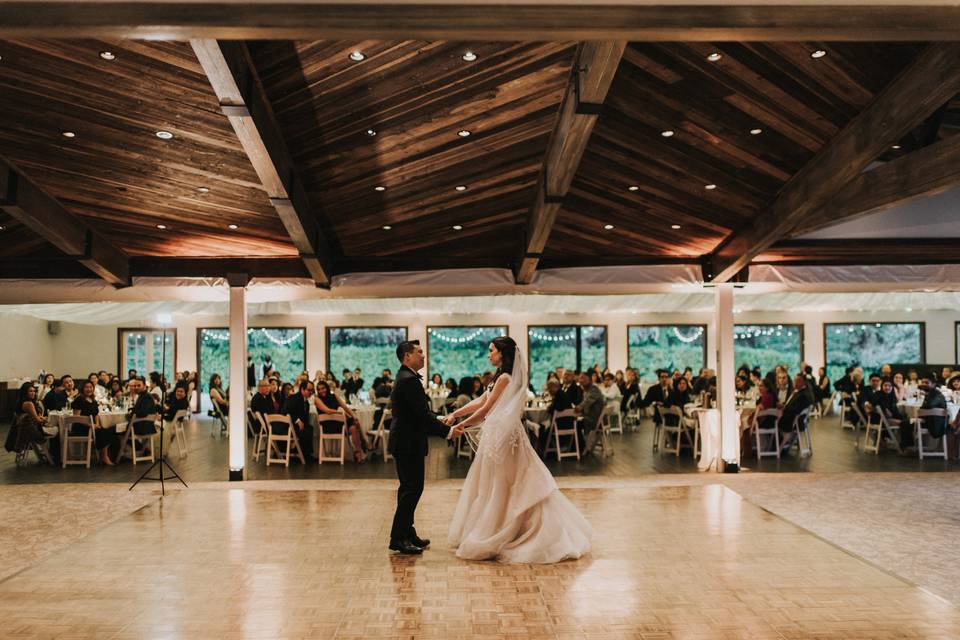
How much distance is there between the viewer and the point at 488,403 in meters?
5.65

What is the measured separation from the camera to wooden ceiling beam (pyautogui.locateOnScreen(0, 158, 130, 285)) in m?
7.19

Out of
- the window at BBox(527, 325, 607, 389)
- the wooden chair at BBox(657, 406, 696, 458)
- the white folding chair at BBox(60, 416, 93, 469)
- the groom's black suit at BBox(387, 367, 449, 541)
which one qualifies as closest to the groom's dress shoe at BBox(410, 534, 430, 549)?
the groom's black suit at BBox(387, 367, 449, 541)

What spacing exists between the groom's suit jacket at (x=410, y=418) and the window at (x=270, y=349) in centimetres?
1286

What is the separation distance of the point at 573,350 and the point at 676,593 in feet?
43.8

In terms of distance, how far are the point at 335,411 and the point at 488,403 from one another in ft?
16.3

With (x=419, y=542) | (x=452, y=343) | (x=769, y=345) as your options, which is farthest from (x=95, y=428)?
(x=769, y=345)

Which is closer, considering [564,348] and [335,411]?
[335,411]

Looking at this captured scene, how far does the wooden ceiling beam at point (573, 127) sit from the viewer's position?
4984 millimetres

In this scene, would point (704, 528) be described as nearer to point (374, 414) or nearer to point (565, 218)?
point (565, 218)

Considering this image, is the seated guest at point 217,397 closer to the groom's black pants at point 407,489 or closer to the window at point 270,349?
the window at point 270,349

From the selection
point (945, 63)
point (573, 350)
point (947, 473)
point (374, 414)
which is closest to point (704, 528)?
point (945, 63)

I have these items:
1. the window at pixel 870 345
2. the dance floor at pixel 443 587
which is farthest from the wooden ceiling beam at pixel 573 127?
the window at pixel 870 345

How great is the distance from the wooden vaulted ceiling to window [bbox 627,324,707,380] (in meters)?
8.15

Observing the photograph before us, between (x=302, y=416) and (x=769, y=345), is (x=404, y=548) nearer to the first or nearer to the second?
(x=302, y=416)
